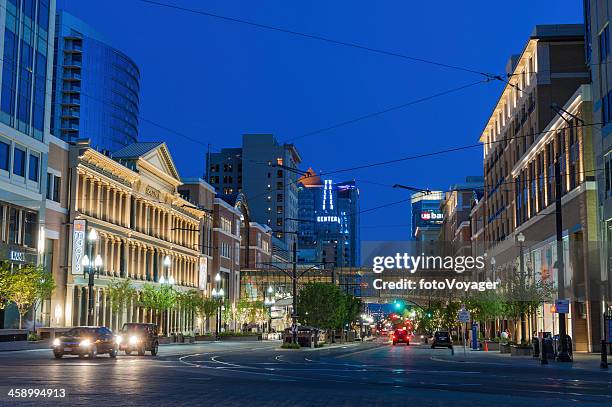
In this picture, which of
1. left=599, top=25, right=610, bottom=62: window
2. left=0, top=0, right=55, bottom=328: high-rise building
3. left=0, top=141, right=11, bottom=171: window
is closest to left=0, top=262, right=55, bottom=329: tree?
left=0, top=0, right=55, bottom=328: high-rise building

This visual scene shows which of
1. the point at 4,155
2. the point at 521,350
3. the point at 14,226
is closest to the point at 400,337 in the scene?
the point at 521,350

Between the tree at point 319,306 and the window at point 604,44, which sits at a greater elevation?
the window at point 604,44

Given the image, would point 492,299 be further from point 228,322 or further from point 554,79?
point 228,322

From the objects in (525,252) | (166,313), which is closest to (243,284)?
(166,313)

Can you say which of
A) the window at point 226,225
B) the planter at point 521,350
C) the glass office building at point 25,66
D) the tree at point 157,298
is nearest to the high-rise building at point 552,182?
the planter at point 521,350

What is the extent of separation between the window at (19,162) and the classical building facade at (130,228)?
27.7ft

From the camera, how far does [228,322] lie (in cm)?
13038

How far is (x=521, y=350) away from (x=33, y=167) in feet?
127

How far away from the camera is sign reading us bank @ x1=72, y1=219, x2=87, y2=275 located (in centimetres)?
7069

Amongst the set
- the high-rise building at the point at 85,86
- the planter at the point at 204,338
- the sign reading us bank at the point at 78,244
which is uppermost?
the high-rise building at the point at 85,86

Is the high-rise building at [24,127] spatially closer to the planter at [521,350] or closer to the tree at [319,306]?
the tree at [319,306]

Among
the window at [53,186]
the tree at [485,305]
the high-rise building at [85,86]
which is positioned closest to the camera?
the tree at [485,305]

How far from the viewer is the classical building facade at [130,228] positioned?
7412 cm

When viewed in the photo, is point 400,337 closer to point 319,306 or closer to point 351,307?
point 319,306
